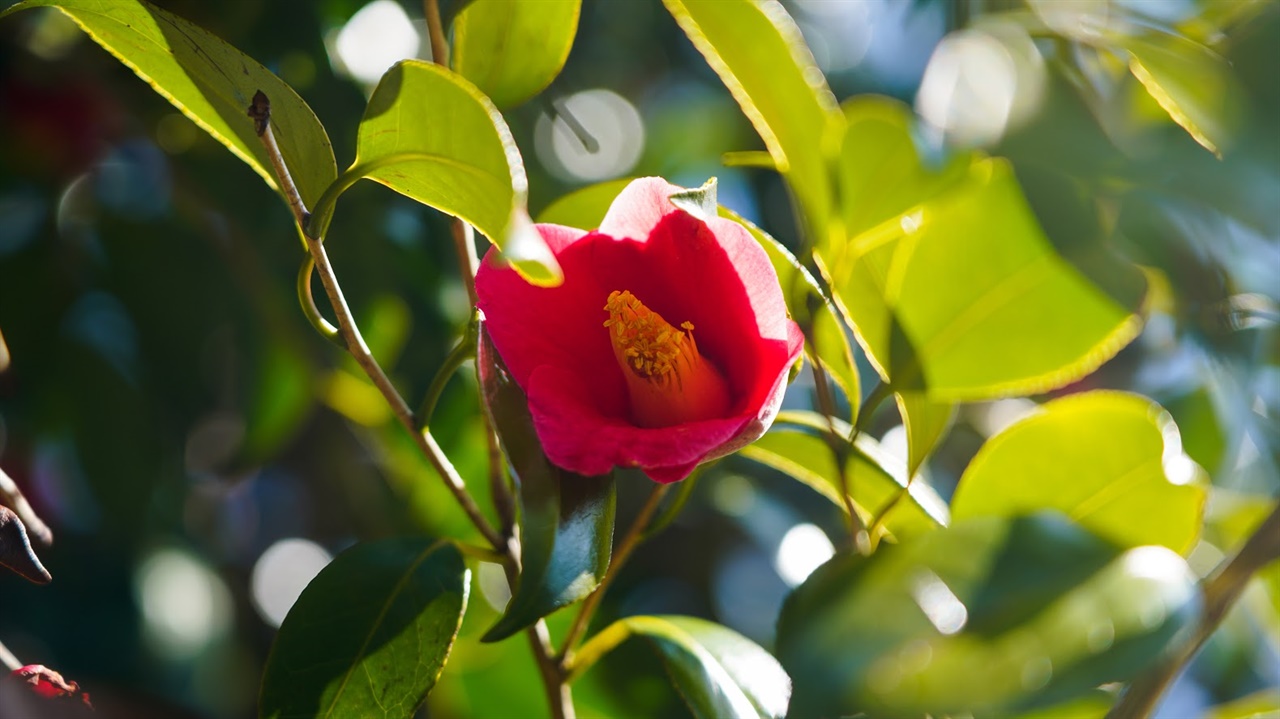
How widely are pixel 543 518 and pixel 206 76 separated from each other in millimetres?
237

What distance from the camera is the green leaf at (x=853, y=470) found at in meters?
0.59

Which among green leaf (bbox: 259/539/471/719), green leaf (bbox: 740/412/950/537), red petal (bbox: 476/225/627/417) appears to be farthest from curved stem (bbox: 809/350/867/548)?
green leaf (bbox: 259/539/471/719)

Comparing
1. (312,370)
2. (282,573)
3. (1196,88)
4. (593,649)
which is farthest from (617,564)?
(282,573)

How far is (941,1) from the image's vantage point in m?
1.24

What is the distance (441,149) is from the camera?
0.43 m

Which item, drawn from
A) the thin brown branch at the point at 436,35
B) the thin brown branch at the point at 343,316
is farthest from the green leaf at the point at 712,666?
the thin brown branch at the point at 436,35

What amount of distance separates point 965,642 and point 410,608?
26 cm

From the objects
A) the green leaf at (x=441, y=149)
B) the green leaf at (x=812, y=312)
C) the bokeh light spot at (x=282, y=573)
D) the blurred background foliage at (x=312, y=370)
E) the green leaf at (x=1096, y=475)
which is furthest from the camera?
the bokeh light spot at (x=282, y=573)

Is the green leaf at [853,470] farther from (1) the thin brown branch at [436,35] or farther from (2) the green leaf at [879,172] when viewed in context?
(1) the thin brown branch at [436,35]

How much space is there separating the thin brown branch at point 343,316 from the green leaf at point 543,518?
5 cm

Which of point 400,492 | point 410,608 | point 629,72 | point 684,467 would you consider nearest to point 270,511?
point 400,492

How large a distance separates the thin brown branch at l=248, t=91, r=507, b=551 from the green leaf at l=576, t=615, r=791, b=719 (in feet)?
0.33

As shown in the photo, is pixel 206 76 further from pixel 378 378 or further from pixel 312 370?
pixel 312 370

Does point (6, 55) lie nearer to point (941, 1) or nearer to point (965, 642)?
point (941, 1)
